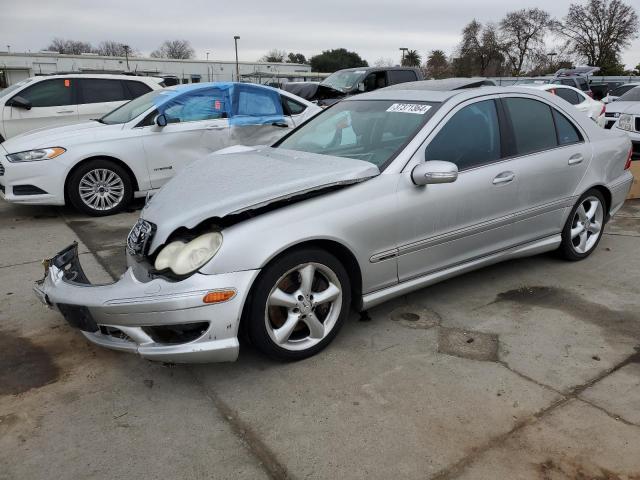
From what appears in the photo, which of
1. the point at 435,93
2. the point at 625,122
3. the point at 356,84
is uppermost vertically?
the point at 356,84

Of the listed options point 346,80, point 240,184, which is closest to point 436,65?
point 346,80

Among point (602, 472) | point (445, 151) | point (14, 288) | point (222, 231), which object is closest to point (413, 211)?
point (445, 151)

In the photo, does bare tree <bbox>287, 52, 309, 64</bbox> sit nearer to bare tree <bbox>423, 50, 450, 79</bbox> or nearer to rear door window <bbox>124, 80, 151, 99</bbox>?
bare tree <bbox>423, 50, 450, 79</bbox>

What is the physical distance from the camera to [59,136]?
6383 mm

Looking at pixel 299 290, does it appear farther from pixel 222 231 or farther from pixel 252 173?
pixel 252 173

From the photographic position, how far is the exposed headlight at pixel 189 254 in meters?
2.75

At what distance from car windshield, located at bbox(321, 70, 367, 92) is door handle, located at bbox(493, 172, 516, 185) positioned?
976 centimetres

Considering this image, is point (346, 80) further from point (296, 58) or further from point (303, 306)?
point (296, 58)

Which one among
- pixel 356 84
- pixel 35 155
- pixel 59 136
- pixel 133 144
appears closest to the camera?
pixel 35 155

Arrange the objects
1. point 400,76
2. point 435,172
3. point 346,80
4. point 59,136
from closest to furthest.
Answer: point 435,172
point 59,136
point 400,76
point 346,80

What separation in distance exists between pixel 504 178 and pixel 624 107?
809 cm

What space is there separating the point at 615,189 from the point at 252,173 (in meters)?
3.39

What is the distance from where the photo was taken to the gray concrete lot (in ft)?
7.67

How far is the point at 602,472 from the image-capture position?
226 cm
